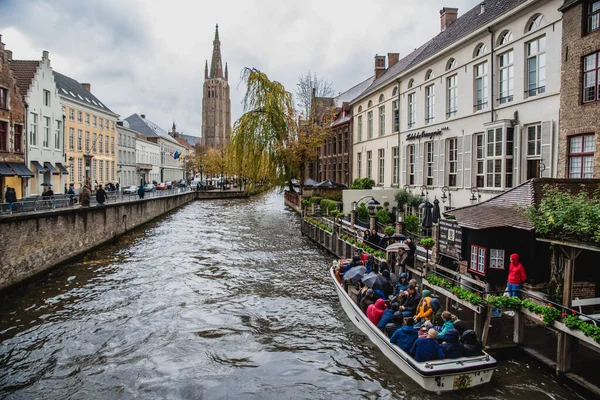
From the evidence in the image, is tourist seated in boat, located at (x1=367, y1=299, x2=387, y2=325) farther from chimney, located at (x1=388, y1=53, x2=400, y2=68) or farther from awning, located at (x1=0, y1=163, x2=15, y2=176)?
chimney, located at (x1=388, y1=53, x2=400, y2=68)

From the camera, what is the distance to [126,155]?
2434 inches

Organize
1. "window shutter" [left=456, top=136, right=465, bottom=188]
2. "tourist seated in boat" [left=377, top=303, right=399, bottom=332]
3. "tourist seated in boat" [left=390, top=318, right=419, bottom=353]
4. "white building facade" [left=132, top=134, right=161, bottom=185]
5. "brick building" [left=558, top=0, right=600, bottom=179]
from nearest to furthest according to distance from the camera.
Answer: "tourist seated in boat" [left=390, top=318, right=419, bottom=353]
"tourist seated in boat" [left=377, top=303, right=399, bottom=332]
"brick building" [left=558, top=0, right=600, bottom=179]
"window shutter" [left=456, top=136, right=465, bottom=188]
"white building facade" [left=132, top=134, right=161, bottom=185]

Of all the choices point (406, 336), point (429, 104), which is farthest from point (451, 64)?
point (406, 336)

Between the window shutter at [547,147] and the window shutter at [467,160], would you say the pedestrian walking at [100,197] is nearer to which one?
the window shutter at [467,160]

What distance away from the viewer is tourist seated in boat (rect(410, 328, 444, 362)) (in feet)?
27.9

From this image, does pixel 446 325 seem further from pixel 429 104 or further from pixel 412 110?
pixel 412 110

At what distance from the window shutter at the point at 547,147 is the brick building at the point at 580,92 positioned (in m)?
0.61

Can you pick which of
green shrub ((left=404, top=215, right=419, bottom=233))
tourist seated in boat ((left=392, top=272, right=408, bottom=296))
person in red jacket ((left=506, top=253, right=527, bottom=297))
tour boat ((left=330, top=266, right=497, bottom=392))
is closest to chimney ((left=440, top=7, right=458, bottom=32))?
green shrub ((left=404, top=215, right=419, bottom=233))

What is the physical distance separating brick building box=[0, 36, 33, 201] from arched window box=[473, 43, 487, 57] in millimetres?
24786

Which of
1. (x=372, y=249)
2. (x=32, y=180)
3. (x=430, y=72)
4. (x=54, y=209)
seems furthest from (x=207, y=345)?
(x=32, y=180)

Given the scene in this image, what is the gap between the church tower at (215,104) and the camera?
133375mm

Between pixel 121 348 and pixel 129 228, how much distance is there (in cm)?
2039

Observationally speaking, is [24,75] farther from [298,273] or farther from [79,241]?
[298,273]

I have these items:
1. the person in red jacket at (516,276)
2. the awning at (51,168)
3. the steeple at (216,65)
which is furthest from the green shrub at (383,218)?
the steeple at (216,65)
